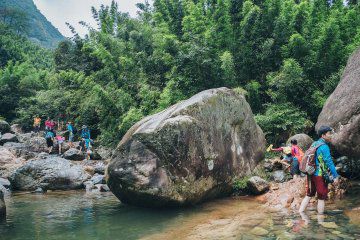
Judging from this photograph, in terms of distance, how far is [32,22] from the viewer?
113750 millimetres

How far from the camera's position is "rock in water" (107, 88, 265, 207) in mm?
8703

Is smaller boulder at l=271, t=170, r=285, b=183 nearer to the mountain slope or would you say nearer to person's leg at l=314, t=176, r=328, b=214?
person's leg at l=314, t=176, r=328, b=214

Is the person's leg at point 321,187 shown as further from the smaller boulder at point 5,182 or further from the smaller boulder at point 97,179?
the smaller boulder at point 5,182

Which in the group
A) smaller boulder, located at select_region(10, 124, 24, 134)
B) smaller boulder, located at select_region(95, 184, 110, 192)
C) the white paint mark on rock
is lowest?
smaller boulder, located at select_region(95, 184, 110, 192)

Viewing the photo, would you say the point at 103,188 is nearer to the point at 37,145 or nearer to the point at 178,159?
the point at 178,159

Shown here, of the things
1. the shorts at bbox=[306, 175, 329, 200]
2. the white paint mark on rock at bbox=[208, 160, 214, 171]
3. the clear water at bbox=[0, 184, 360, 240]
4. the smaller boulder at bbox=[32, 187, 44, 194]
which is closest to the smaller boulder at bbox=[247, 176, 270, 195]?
the clear water at bbox=[0, 184, 360, 240]

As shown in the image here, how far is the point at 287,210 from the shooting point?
26.6 feet

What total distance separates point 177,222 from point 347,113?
4.90 metres

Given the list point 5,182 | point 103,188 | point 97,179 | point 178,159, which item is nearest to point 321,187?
point 178,159

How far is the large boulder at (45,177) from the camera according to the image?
13086 mm

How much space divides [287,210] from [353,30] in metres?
11.9

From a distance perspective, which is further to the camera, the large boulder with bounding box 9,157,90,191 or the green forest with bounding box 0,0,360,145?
the green forest with bounding box 0,0,360,145

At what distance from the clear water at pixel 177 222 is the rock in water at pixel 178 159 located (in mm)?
452

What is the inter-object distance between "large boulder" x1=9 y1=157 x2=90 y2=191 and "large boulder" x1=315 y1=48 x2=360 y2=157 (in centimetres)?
911
